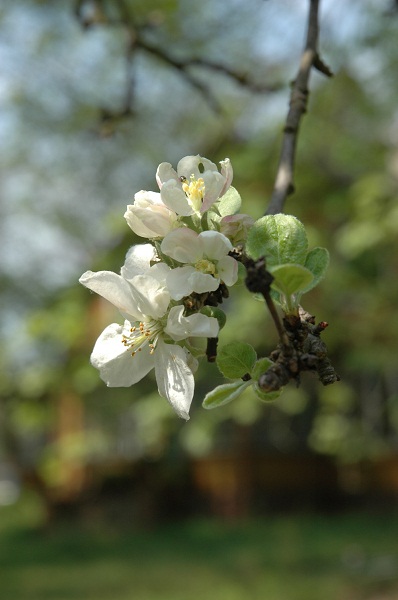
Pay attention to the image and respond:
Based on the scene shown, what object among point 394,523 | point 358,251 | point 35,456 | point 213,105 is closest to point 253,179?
point 358,251

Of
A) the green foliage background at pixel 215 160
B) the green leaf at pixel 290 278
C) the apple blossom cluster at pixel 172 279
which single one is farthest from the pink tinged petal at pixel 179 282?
the green foliage background at pixel 215 160

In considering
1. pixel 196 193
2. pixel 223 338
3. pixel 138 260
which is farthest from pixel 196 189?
pixel 223 338

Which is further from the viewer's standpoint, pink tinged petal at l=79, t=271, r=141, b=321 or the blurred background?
the blurred background

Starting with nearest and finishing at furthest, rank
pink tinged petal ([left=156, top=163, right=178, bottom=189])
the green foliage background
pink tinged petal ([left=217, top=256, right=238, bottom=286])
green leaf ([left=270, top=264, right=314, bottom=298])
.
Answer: green leaf ([left=270, top=264, right=314, bottom=298])
pink tinged petal ([left=217, top=256, right=238, bottom=286])
pink tinged petal ([left=156, top=163, right=178, bottom=189])
the green foliage background

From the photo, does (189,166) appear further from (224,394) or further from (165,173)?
(224,394)

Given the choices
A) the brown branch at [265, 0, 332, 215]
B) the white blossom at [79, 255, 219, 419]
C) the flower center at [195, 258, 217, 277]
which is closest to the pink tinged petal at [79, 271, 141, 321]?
the white blossom at [79, 255, 219, 419]

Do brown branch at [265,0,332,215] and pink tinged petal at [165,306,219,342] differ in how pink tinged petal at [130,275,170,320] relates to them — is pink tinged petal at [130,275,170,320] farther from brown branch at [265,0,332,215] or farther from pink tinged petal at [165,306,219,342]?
brown branch at [265,0,332,215]

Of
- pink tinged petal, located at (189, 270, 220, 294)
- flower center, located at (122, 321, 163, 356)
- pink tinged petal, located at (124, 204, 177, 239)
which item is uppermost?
pink tinged petal, located at (124, 204, 177, 239)

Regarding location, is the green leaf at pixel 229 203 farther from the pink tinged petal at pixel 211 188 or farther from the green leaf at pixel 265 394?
the green leaf at pixel 265 394
